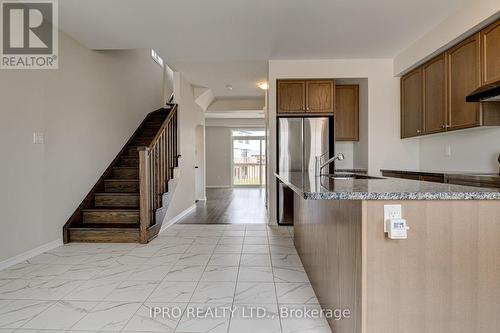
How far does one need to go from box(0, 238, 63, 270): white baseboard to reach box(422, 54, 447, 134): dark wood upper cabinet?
4695 millimetres

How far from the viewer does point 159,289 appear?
2.26m

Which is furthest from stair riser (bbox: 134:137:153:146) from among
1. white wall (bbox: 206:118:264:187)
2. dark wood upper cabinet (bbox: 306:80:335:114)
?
white wall (bbox: 206:118:264:187)

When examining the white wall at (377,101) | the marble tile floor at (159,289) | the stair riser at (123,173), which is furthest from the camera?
the stair riser at (123,173)

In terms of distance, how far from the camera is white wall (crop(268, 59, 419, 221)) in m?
4.37

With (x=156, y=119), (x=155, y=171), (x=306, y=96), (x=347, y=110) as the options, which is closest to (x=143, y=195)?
(x=155, y=171)

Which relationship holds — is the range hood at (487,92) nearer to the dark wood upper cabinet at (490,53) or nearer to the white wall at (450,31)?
the dark wood upper cabinet at (490,53)

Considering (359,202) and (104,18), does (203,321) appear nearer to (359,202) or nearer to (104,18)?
(359,202)

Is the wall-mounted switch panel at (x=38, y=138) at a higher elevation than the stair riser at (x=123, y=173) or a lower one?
higher

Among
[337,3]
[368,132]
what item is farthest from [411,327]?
[368,132]

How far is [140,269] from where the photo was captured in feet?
8.77

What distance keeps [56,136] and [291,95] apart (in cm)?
315

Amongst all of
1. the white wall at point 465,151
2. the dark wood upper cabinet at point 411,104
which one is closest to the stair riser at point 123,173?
the dark wood upper cabinet at point 411,104

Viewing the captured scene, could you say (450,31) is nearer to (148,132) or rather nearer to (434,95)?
(434,95)

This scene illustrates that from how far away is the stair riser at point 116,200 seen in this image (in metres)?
4.02
